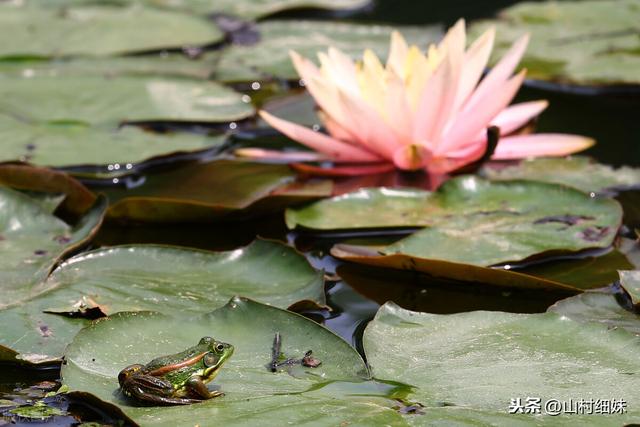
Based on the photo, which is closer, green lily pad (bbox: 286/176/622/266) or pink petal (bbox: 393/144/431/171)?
green lily pad (bbox: 286/176/622/266)

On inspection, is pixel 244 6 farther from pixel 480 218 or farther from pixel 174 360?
pixel 174 360

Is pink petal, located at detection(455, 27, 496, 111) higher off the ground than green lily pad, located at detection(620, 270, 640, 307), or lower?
higher

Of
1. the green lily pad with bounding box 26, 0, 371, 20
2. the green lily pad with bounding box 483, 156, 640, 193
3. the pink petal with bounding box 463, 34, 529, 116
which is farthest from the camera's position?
the green lily pad with bounding box 26, 0, 371, 20

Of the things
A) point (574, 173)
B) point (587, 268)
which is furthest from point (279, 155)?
point (587, 268)

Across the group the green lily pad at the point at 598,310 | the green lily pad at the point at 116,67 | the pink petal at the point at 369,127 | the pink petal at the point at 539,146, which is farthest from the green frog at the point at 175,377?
the green lily pad at the point at 116,67

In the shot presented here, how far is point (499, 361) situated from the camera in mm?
1846

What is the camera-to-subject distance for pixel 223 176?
3066 mm

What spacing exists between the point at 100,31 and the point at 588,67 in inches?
95.6

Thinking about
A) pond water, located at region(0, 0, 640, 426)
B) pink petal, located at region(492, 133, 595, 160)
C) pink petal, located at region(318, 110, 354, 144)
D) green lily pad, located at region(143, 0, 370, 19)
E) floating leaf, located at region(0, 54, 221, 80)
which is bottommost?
pond water, located at region(0, 0, 640, 426)

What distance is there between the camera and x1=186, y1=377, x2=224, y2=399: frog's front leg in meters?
1.68

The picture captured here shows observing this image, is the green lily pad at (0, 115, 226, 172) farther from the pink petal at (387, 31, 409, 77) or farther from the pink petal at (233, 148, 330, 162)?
the pink petal at (387, 31, 409, 77)

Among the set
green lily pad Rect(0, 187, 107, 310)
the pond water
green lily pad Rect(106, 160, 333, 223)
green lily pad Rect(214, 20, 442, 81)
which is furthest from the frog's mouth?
green lily pad Rect(214, 20, 442, 81)

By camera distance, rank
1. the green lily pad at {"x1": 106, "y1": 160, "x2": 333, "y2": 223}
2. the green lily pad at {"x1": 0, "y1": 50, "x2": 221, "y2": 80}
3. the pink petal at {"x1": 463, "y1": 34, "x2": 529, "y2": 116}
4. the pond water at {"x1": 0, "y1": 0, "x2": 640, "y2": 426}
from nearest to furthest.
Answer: the pond water at {"x1": 0, "y1": 0, "x2": 640, "y2": 426}, the green lily pad at {"x1": 106, "y1": 160, "x2": 333, "y2": 223}, the pink petal at {"x1": 463, "y1": 34, "x2": 529, "y2": 116}, the green lily pad at {"x1": 0, "y1": 50, "x2": 221, "y2": 80}

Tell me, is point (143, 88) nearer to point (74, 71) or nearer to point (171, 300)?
point (74, 71)
